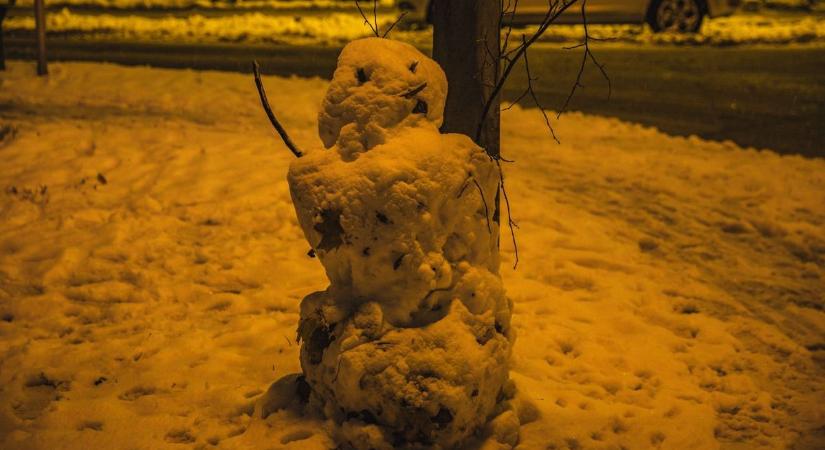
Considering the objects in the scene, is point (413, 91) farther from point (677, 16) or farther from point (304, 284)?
point (677, 16)

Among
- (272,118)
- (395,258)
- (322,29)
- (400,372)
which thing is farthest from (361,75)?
(322,29)

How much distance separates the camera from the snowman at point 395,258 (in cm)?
284

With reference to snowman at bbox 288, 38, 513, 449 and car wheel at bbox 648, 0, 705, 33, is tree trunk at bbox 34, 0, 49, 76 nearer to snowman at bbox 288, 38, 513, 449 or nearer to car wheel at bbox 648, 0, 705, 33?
snowman at bbox 288, 38, 513, 449

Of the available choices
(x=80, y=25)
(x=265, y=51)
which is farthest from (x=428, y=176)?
(x=80, y=25)

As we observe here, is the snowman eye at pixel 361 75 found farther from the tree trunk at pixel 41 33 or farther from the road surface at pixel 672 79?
the tree trunk at pixel 41 33

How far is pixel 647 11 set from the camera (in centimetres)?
1300

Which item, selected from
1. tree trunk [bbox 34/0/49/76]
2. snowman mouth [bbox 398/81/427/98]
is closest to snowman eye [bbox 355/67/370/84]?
snowman mouth [bbox 398/81/427/98]

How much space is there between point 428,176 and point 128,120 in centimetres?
585

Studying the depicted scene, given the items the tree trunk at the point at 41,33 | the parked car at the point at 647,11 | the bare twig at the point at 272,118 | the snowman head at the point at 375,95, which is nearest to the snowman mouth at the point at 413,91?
the snowman head at the point at 375,95

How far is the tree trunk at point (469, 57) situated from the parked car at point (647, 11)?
30.4 ft

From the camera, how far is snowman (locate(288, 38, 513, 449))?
2.84 m

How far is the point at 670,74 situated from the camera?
32.9ft

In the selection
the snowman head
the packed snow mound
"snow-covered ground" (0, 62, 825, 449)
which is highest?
the snowman head

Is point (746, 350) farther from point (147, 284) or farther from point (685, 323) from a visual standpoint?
point (147, 284)
